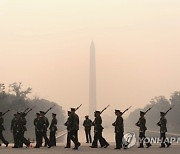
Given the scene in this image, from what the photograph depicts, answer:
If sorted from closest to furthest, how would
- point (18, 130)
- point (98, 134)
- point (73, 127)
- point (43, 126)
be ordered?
point (73, 127)
point (98, 134)
point (18, 130)
point (43, 126)

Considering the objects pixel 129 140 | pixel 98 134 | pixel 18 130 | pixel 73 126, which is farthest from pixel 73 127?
pixel 129 140

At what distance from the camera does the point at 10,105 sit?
84062mm

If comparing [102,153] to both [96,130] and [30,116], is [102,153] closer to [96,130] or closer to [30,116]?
[96,130]

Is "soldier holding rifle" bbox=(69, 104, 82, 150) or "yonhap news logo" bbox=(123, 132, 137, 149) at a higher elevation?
"soldier holding rifle" bbox=(69, 104, 82, 150)

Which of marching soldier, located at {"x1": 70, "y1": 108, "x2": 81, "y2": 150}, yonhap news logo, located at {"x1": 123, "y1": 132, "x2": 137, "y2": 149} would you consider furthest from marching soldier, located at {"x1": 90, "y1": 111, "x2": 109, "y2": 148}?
marching soldier, located at {"x1": 70, "y1": 108, "x2": 81, "y2": 150}

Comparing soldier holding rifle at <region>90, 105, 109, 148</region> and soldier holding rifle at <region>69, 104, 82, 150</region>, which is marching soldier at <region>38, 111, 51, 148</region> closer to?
soldier holding rifle at <region>69, 104, 82, 150</region>

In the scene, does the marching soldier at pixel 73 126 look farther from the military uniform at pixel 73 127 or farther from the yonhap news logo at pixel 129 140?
the yonhap news logo at pixel 129 140

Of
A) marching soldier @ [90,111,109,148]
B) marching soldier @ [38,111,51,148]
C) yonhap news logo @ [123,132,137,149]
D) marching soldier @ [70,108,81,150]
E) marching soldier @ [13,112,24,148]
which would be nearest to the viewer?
marching soldier @ [70,108,81,150]

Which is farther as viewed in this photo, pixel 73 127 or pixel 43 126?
pixel 43 126

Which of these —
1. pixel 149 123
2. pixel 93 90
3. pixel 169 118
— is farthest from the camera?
pixel 149 123

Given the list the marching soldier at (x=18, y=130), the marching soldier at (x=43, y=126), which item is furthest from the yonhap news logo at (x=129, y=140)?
the marching soldier at (x=18, y=130)

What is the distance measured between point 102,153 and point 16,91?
83719mm

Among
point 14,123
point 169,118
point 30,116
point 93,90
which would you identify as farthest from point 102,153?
point 169,118

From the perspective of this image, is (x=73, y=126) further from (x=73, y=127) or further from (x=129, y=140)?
(x=129, y=140)
